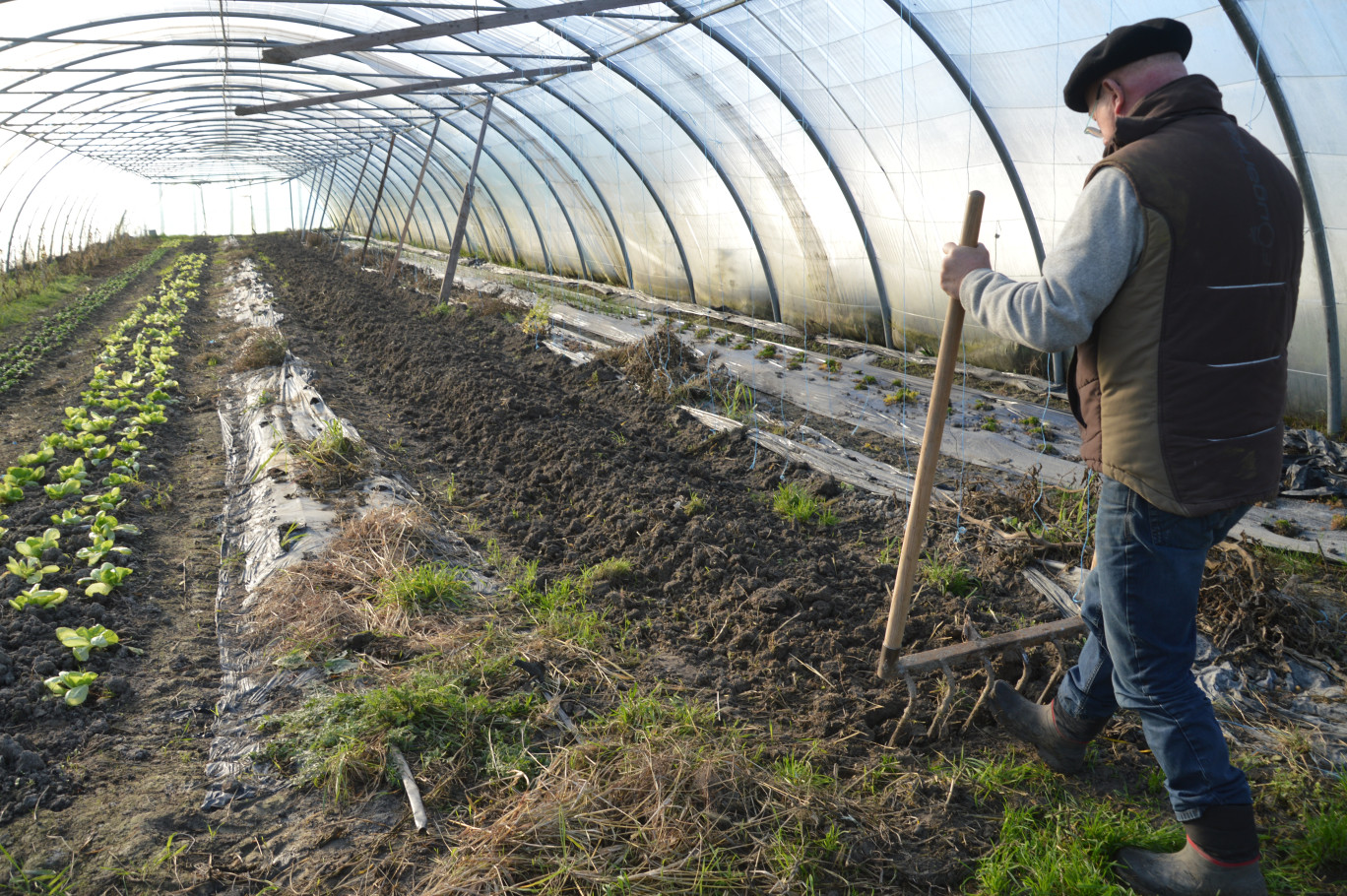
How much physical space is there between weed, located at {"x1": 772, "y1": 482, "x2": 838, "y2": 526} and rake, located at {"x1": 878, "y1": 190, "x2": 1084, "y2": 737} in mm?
1494

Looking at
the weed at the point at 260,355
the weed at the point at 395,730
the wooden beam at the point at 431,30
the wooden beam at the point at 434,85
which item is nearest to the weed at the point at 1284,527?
the weed at the point at 395,730

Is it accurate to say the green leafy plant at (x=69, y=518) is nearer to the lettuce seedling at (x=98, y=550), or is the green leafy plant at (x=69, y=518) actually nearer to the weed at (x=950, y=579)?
the lettuce seedling at (x=98, y=550)

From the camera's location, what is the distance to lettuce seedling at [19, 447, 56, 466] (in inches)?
203

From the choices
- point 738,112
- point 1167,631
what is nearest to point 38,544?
point 1167,631

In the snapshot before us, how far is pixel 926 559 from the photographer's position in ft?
12.2

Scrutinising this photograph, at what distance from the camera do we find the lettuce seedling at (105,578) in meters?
3.55

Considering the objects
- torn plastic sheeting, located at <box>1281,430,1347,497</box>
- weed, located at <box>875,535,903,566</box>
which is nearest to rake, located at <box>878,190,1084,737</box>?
weed, located at <box>875,535,903,566</box>

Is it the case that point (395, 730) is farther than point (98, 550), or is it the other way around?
point (98, 550)

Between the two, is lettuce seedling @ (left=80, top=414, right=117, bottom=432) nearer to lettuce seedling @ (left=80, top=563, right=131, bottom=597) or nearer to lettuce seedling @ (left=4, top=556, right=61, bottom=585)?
lettuce seedling @ (left=4, top=556, right=61, bottom=585)

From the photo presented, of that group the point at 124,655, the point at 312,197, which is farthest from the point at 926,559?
the point at 312,197

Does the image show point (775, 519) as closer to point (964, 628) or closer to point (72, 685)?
point (964, 628)

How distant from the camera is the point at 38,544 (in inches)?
154

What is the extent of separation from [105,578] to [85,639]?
2.03ft

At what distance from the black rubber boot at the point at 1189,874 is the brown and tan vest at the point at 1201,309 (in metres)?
0.83
